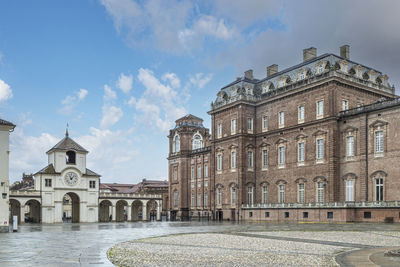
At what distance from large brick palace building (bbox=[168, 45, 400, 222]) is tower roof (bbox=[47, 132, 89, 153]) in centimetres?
2129

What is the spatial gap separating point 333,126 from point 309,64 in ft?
33.4

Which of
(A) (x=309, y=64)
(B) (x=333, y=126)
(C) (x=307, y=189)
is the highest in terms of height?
(A) (x=309, y=64)

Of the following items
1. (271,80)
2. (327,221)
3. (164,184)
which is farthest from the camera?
(164,184)

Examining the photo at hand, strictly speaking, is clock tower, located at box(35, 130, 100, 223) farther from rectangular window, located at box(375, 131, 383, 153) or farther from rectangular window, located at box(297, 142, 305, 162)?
rectangular window, located at box(375, 131, 383, 153)

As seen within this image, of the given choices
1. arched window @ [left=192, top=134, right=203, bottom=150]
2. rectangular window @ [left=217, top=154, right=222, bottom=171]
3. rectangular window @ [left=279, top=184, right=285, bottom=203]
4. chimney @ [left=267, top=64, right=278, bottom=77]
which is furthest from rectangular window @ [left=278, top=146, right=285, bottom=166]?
arched window @ [left=192, top=134, right=203, bottom=150]

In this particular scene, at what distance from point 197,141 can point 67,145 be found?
89.5 ft

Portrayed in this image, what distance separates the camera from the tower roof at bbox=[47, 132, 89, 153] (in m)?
69.2

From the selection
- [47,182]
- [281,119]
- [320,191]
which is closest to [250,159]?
[281,119]

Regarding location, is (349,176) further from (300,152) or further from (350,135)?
(300,152)

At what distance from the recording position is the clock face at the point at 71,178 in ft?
226

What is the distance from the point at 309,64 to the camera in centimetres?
6209

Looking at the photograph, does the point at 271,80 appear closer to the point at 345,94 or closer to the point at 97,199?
the point at 345,94

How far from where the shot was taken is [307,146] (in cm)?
6019

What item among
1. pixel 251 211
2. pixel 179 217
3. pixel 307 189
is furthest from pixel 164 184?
pixel 307 189
